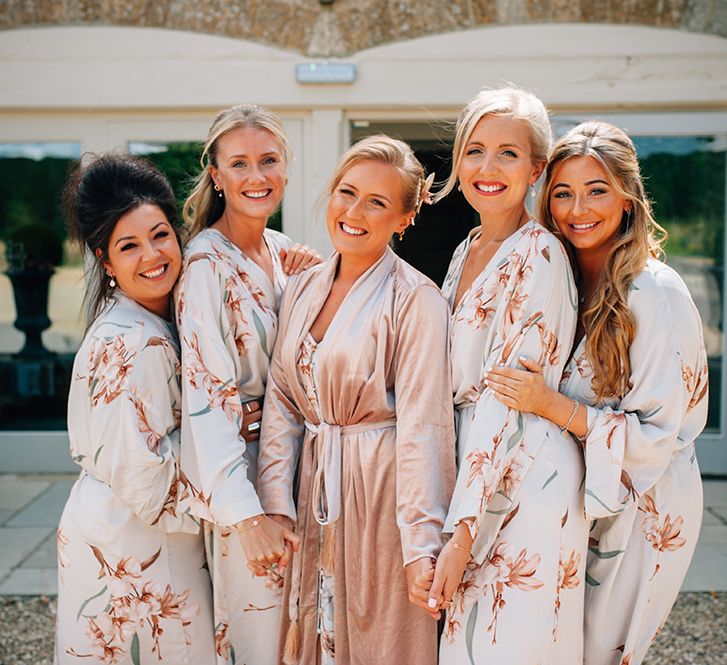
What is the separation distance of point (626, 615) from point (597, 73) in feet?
12.3

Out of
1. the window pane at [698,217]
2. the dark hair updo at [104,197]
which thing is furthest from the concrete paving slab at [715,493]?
the dark hair updo at [104,197]

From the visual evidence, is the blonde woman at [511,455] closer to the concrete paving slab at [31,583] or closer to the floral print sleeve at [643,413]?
the floral print sleeve at [643,413]

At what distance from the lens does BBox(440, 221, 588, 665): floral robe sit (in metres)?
2.16

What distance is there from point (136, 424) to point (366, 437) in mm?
650

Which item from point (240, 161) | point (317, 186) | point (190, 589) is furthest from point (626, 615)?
point (317, 186)

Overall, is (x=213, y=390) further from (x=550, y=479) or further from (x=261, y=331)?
(x=550, y=479)

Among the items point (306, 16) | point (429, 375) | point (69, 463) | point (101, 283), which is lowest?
point (69, 463)

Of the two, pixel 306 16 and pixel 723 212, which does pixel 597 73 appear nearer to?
pixel 723 212

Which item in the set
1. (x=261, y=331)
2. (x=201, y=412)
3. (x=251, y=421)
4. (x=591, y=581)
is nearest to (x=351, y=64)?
(x=261, y=331)

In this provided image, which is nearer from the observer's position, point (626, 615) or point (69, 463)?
point (626, 615)

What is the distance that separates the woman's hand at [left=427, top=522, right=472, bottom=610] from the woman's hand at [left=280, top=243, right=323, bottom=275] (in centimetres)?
104

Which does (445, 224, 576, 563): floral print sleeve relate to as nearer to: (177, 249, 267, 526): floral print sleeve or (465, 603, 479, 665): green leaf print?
(465, 603, 479, 665): green leaf print

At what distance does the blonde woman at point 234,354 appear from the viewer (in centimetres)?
235

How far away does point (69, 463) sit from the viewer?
579 cm
